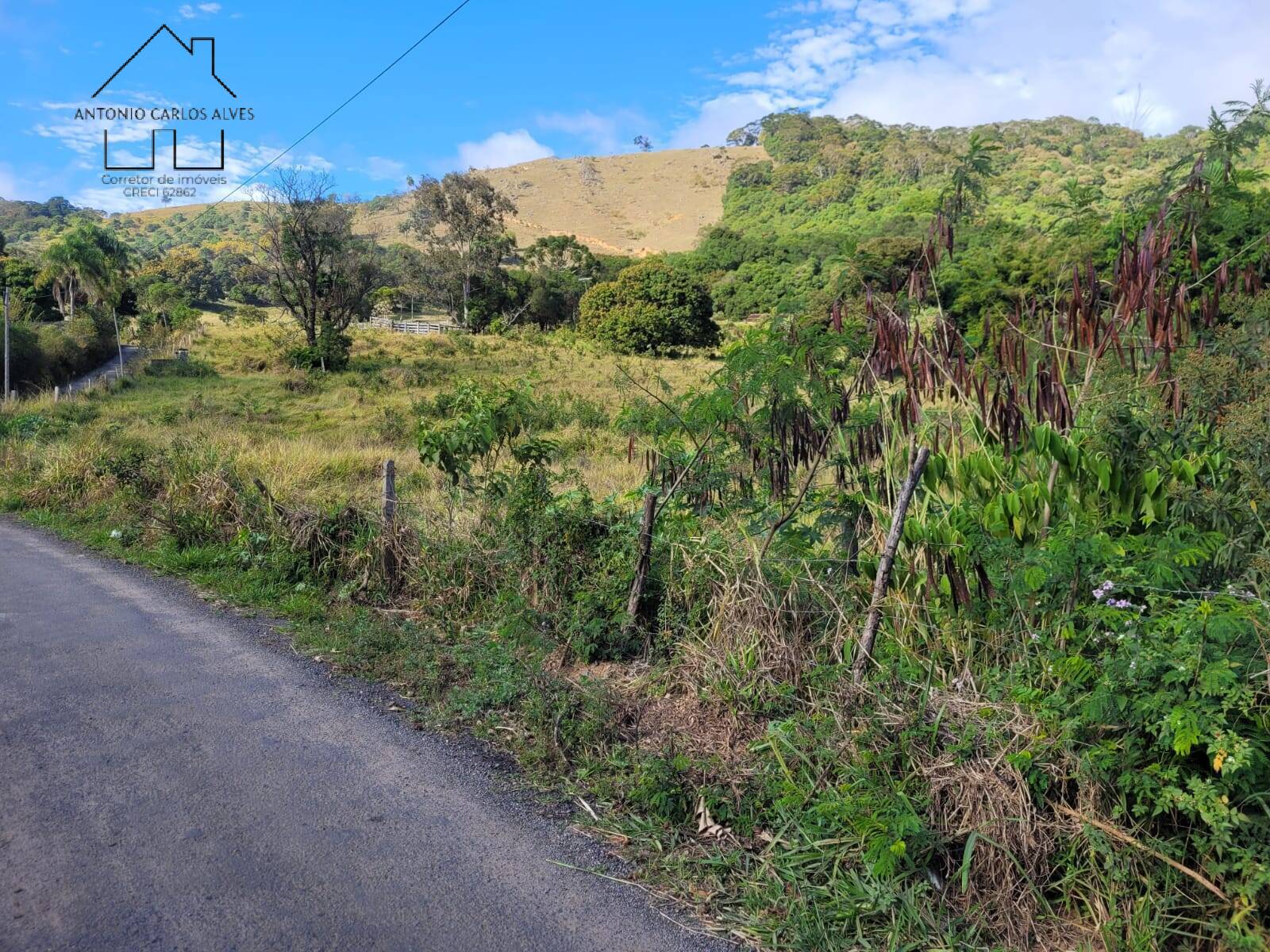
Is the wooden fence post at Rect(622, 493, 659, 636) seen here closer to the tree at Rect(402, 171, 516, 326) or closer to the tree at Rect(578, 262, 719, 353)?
the tree at Rect(578, 262, 719, 353)

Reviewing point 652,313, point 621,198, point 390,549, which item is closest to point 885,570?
point 390,549

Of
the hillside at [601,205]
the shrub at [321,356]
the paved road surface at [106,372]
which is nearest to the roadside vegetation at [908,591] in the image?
the paved road surface at [106,372]

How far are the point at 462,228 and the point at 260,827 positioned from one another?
184 feet

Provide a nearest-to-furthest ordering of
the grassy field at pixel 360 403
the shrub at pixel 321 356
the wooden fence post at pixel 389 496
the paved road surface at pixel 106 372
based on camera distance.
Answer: the wooden fence post at pixel 389 496, the grassy field at pixel 360 403, the paved road surface at pixel 106 372, the shrub at pixel 321 356

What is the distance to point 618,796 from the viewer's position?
4129mm

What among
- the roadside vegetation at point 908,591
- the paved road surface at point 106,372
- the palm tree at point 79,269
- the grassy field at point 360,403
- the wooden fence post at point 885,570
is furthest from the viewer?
the palm tree at point 79,269

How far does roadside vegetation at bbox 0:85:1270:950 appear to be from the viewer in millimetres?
3102

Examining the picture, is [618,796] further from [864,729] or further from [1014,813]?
[1014,813]

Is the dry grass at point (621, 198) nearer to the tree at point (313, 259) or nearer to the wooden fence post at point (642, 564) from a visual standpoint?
the tree at point (313, 259)

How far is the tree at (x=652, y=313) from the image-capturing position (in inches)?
1742

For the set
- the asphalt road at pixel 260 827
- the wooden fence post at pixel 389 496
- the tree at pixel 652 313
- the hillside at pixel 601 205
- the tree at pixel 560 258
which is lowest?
the asphalt road at pixel 260 827

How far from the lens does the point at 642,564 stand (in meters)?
5.62

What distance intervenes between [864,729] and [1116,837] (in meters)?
1.03

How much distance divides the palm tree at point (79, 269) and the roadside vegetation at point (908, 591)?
44803 mm
